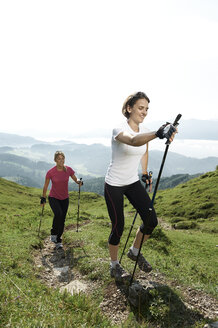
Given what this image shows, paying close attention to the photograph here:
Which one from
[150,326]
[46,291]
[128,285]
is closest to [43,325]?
[46,291]

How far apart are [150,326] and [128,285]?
138 centimetres

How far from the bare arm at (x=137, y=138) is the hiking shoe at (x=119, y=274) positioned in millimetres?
3852

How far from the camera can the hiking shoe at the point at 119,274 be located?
5992 mm

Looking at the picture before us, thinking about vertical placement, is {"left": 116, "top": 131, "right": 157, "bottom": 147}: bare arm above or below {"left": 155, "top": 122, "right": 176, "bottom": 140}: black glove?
below

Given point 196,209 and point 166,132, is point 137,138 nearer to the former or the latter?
point 166,132

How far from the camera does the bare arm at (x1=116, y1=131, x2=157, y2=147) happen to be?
4340 millimetres

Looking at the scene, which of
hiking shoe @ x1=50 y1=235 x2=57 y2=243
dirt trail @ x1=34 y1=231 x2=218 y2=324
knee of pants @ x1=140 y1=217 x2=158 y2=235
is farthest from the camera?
hiking shoe @ x1=50 y1=235 x2=57 y2=243

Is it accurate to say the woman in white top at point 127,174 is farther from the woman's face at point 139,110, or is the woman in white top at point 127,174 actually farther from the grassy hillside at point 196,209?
the grassy hillside at point 196,209

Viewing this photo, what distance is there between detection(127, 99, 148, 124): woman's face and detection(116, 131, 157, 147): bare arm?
0.86 meters

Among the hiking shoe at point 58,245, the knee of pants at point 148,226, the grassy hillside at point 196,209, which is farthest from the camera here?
the grassy hillside at point 196,209

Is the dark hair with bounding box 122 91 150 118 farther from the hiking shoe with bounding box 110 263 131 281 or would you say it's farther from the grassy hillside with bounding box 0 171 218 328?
the grassy hillside with bounding box 0 171 218 328

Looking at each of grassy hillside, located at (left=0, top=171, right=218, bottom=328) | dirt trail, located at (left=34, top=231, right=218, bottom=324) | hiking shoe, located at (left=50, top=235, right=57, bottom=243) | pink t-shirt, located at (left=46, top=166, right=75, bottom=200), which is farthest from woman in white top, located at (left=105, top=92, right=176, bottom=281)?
hiking shoe, located at (left=50, top=235, right=57, bottom=243)

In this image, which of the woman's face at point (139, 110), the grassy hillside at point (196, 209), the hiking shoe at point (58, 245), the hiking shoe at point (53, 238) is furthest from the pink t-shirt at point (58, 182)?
the grassy hillside at point (196, 209)

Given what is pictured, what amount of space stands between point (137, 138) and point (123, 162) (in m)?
1.23
